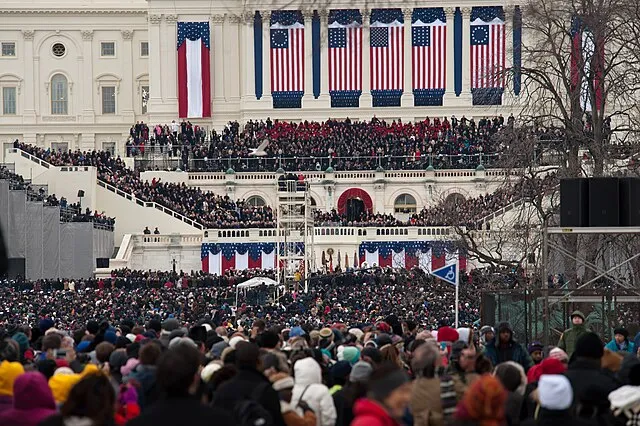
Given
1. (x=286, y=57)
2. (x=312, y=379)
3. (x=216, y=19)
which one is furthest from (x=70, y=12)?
(x=312, y=379)

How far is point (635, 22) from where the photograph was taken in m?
46.1

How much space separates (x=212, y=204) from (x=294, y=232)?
389 inches

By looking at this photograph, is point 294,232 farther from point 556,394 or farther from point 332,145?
point 556,394

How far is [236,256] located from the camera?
91.8m

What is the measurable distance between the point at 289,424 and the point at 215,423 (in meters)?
3.33

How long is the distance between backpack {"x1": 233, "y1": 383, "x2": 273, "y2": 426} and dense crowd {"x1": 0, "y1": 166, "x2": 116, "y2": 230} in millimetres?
69533

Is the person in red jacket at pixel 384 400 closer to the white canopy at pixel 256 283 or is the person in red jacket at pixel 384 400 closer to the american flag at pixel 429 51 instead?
the white canopy at pixel 256 283

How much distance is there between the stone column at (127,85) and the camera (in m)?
131

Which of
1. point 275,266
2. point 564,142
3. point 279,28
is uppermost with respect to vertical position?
point 279,28

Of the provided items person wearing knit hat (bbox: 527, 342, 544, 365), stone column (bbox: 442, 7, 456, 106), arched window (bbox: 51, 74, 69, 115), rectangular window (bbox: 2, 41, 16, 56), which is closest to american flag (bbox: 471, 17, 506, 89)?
stone column (bbox: 442, 7, 456, 106)

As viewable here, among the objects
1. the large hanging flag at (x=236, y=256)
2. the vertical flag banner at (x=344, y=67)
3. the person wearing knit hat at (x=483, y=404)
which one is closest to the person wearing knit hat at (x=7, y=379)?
the person wearing knit hat at (x=483, y=404)

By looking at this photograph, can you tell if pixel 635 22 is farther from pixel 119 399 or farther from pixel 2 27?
pixel 2 27

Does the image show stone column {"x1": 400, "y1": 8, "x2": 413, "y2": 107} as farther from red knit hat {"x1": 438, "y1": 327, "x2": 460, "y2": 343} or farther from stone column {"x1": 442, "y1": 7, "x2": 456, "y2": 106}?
red knit hat {"x1": 438, "y1": 327, "x2": 460, "y2": 343}

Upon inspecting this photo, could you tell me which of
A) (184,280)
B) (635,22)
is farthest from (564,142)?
(184,280)
